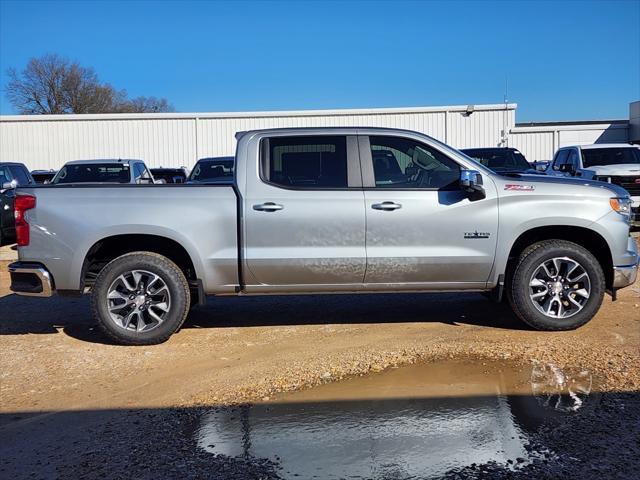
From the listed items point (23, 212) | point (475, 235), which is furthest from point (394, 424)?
point (23, 212)

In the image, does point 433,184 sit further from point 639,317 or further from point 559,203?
point 639,317

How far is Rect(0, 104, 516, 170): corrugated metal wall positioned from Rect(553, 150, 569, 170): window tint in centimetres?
1180

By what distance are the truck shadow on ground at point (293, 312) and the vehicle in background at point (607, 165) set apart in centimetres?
753

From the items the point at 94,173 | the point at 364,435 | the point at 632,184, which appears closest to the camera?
the point at 364,435

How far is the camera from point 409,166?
6.15 m

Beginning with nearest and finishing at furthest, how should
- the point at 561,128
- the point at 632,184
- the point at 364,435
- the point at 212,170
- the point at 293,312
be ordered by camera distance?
the point at 364,435
the point at 293,312
the point at 212,170
the point at 632,184
the point at 561,128

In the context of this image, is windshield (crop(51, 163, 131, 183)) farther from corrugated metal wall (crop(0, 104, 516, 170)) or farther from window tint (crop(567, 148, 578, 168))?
corrugated metal wall (crop(0, 104, 516, 170))

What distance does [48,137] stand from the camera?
96.2 feet

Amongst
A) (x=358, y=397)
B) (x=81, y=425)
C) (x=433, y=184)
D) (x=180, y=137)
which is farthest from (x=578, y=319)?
(x=180, y=137)

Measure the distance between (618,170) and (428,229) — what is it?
9.85 meters

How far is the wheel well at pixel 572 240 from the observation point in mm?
6137

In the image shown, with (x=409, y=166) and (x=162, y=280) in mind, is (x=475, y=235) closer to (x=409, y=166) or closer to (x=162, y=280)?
(x=409, y=166)

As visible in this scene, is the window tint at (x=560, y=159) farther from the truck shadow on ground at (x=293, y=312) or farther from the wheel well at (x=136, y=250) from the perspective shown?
the wheel well at (x=136, y=250)

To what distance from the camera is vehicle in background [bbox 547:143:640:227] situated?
13.8 m
